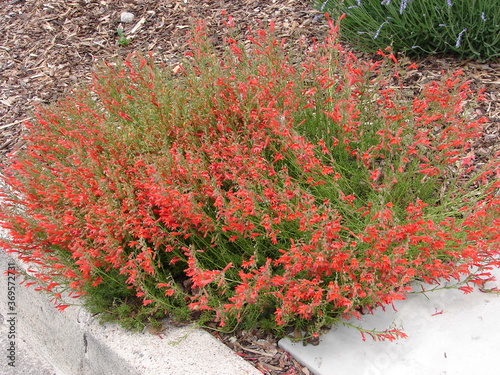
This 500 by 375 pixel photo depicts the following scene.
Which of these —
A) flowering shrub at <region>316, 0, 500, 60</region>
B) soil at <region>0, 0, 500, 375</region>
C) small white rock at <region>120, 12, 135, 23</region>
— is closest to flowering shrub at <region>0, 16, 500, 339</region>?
flowering shrub at <region>316, 0, 500, 60</region>

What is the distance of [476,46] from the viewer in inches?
143

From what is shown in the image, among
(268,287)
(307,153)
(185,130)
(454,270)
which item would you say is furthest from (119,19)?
(454,270)

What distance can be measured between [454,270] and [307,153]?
0.81 metres

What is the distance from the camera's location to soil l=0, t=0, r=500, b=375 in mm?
4395

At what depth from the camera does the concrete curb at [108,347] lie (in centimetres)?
221

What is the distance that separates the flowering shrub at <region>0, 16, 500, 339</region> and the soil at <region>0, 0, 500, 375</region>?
1.22 m

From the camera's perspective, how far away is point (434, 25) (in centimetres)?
359

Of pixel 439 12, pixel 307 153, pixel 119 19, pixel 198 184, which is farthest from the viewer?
pixel 119 19

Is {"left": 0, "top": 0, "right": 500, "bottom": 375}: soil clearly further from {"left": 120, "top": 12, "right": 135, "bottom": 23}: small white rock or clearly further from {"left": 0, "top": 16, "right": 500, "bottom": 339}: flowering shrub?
{"left": 0, "top": 16, "right": 500, "bottom": 339}: flowering shrub

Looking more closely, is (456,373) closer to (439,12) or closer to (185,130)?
(185,130)

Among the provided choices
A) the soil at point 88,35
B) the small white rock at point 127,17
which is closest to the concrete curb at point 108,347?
the soil at point 88,35

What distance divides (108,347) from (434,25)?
3.11 m

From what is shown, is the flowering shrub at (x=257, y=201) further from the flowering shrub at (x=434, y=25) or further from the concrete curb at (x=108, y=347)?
the flowering shrub at (x=434, y=25)

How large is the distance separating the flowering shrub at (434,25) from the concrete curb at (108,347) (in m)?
2.33
